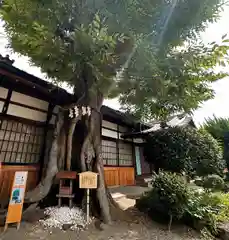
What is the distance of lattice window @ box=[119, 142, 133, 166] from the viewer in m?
9.01

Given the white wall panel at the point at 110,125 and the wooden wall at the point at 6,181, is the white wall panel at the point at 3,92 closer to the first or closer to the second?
the wooden wall at the point at 6,181

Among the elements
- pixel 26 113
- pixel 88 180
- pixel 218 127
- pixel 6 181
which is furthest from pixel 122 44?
pixel 218 127

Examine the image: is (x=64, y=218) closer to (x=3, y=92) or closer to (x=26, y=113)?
(x=26, y=113)

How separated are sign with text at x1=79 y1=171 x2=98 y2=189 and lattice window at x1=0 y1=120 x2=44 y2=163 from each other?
2.19m

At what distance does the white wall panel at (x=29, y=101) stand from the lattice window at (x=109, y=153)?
3.34 m

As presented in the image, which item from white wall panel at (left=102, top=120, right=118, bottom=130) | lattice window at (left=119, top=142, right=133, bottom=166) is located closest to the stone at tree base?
white wall panel at (left=102, top=120, right=118, bottom=130)

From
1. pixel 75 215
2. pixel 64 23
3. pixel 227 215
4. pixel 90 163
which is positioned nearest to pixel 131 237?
pixel 75 215

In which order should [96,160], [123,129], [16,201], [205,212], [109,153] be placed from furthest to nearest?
1. [123,129]
2. [109,153]
3. [96,160]
4. [205,212]
5. [16,201]

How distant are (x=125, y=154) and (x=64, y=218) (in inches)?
229

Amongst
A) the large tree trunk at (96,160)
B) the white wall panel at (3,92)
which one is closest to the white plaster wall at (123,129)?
the large tree trunk at (96,160)

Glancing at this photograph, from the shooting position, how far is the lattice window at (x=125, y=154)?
9013 millimetres

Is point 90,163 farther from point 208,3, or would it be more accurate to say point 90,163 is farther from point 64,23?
point 208,3

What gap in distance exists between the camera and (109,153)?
27.0 ft

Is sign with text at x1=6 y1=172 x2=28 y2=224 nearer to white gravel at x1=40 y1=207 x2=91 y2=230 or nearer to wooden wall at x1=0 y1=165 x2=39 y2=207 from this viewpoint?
white gravel at x1=40 y1=207 x2=91 y2=230
